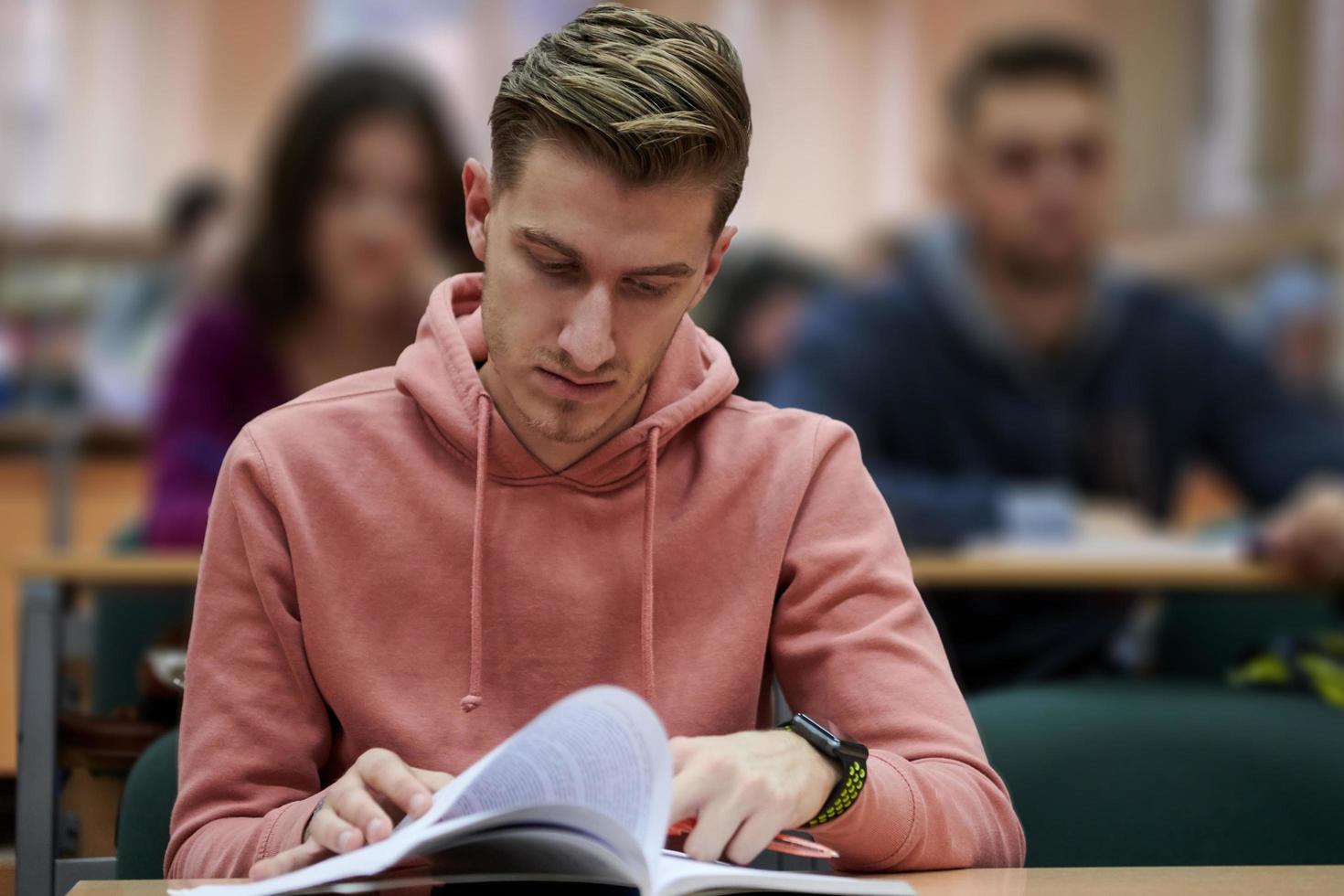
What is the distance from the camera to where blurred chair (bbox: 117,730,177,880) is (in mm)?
1044

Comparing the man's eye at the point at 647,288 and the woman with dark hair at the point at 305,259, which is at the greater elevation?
the man's eye at the point at 647,288

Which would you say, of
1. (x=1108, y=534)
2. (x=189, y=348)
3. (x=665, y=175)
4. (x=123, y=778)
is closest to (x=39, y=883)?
(x=123, y=778)

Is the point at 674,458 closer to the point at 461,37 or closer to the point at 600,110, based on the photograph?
the point at 600,110

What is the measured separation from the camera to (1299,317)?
509cm

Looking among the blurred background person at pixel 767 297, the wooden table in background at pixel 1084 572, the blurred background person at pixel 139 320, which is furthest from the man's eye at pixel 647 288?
the blurred background person at pixel 139 320

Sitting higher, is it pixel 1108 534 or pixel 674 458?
pixel 674 458

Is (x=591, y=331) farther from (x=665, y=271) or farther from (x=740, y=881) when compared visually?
(x=740, y=881)

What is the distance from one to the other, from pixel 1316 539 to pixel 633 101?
1.62m

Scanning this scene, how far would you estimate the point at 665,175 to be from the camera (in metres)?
0.94

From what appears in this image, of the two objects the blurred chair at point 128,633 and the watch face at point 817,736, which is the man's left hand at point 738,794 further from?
the blurred chair at point 128,633

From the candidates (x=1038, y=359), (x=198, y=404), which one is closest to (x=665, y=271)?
(x=198, y=404)

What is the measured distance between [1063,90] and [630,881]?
2550 mm

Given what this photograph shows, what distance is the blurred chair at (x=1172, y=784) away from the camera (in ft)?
4.13

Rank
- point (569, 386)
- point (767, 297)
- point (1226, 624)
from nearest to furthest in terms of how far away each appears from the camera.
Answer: point (569, 386), point (1226, 624), point (767, 297)
